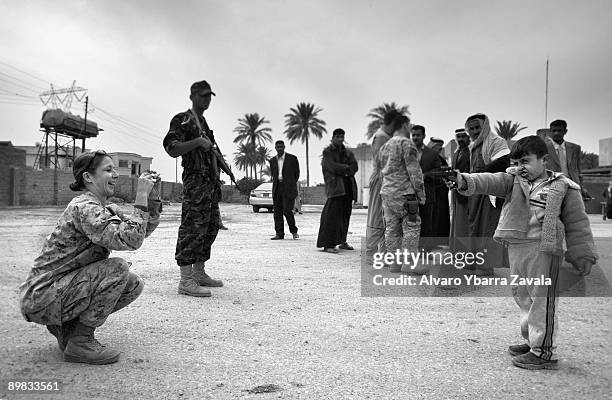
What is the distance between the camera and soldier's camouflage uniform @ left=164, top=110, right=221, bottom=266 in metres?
4.47

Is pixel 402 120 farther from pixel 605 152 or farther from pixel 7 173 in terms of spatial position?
pixel 605 152

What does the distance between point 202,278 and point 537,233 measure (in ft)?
9.93

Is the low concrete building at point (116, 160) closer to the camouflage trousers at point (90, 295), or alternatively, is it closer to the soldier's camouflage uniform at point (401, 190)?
the camouflage trousers at point (90, 295)

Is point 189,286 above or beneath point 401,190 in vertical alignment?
beneath

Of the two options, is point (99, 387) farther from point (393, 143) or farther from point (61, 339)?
point (393, 143)

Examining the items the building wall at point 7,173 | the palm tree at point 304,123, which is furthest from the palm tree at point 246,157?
the building wall at point 7,173

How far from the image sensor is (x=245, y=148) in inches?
3024

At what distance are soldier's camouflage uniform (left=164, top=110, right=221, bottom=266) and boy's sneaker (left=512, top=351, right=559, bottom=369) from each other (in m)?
2.75

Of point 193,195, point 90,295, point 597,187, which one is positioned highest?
point 597,187

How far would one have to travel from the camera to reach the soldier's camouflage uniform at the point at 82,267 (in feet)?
8.64

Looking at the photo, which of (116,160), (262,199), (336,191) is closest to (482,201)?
(336,191)

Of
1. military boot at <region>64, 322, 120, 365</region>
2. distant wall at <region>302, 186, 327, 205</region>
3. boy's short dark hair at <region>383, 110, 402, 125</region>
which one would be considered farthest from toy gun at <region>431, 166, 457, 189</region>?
distant wall at <region>302, 186, 327, 205</region>

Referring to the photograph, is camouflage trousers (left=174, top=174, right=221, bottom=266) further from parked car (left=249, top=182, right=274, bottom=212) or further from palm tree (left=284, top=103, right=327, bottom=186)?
palm tree (left=284, top=103, right=327, bottom=186)

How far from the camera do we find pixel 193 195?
14.8 feet
